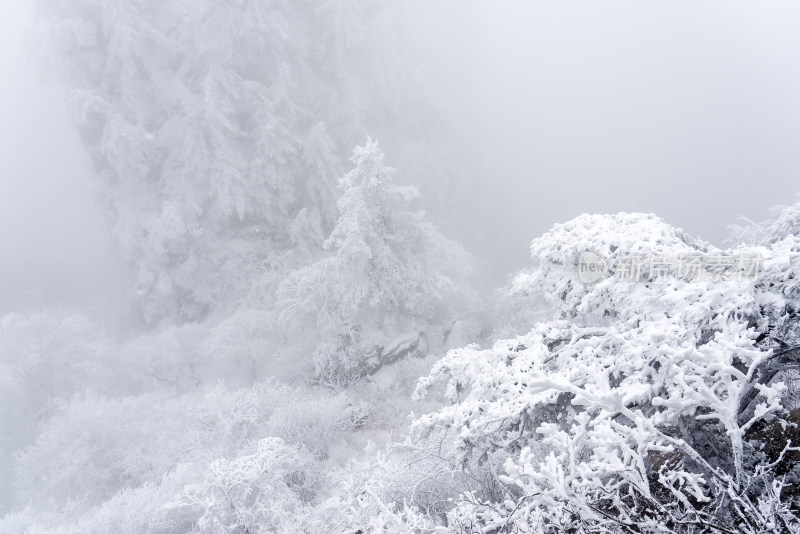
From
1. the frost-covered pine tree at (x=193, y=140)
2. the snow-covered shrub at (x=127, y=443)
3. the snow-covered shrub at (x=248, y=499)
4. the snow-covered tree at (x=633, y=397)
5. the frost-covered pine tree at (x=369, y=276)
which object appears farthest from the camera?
the frost-covered pine tree at (x=193, y=140)

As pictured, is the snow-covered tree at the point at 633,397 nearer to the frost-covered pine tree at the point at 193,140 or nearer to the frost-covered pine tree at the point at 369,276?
the frost-covered pine tree at the point at 369,276

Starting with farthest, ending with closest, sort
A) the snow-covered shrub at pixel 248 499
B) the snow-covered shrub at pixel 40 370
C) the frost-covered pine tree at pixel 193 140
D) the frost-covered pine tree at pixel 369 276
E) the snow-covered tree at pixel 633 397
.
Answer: the frost-covered pine tree at pixel 193 140 < the snow-covered shrub at pixel 40 370 < the frost-covered pine tree at pixel 369 276 < the snow-covered shrub at pixel 248 499 < the snow-covered tree at pixel 633 397

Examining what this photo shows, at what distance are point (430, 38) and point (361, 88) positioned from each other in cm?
798

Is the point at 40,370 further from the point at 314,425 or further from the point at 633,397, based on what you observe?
the point at 633,397

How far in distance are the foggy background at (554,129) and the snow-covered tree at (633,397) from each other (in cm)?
1955

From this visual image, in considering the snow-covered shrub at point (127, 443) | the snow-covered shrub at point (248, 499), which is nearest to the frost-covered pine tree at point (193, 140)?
the snow-covered shrub at point (127, 443)

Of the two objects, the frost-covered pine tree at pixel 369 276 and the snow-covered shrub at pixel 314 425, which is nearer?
the snow-covered shrub at pixel 314 425

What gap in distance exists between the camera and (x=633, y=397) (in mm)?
2875

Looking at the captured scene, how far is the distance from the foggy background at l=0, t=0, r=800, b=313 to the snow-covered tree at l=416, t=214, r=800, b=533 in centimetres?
1955

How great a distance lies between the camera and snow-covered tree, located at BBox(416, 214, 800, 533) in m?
2.31

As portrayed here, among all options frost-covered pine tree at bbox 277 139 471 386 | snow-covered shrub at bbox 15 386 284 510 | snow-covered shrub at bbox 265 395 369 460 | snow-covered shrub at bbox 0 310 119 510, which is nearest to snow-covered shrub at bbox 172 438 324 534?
snow-covered shrub at bbox 265 395 369 460

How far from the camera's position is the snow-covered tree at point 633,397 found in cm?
231

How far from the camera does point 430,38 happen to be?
28.8m

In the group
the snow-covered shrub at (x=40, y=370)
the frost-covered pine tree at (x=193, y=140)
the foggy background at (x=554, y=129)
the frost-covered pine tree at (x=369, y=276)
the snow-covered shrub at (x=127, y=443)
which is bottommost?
the snow-covered shrub at (x=127, y=443)
